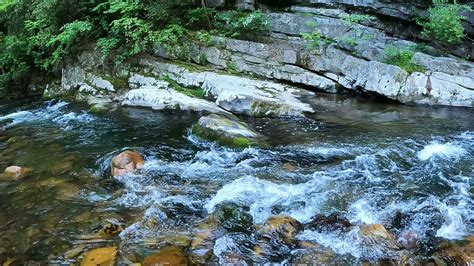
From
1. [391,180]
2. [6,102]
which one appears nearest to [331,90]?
[391,180]

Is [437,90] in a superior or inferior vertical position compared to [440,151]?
superior

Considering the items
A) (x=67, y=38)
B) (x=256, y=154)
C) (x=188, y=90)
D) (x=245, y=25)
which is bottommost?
(x=256, y=154)

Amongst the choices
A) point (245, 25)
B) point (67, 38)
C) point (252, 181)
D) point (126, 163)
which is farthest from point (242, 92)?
point (67, 38)

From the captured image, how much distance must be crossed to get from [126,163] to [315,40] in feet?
26.7

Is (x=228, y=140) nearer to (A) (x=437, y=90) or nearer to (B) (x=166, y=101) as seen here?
(B) (x=166, y=101)

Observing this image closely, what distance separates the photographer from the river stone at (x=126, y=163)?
7.65 m

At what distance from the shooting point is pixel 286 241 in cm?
523

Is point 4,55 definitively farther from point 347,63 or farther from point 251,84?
point 347,63

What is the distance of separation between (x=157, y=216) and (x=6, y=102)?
525 inches

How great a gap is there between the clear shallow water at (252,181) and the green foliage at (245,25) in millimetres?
4619

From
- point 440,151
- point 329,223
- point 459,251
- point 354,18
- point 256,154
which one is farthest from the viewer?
point 354,18

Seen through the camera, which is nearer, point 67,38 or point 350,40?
point 350,40

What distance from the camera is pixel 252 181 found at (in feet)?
23.0

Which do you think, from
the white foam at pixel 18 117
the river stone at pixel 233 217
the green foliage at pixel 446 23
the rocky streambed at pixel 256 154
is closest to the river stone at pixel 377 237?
the rocky streambed at pixel 256 154
